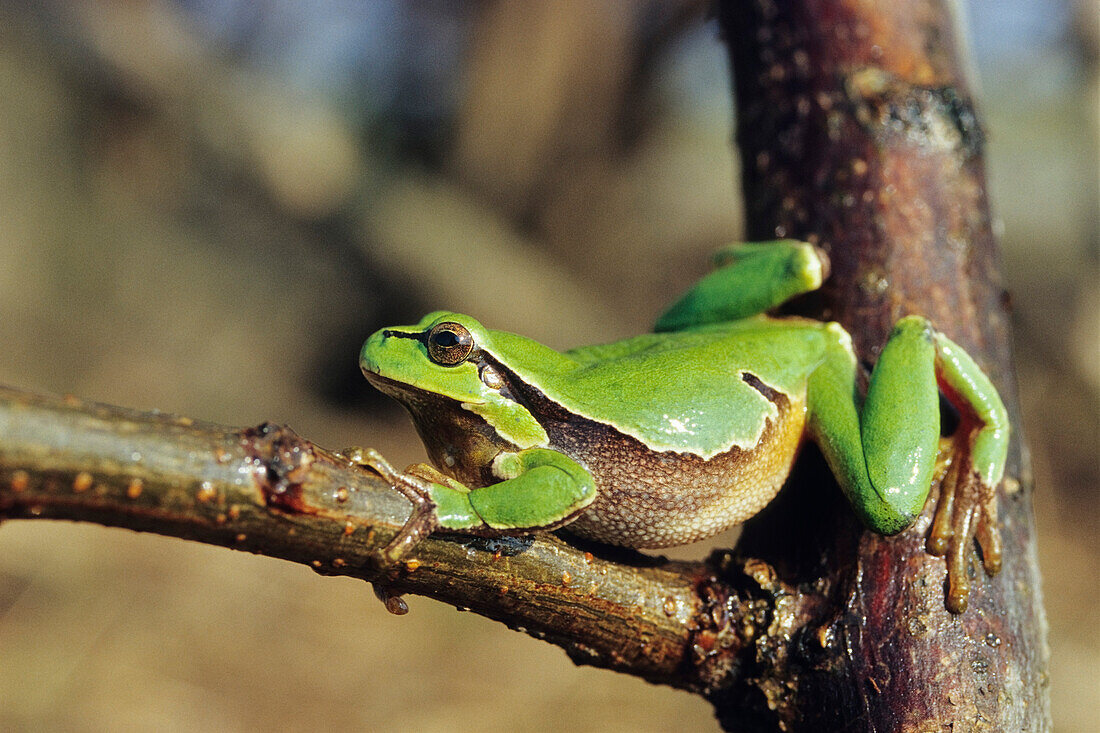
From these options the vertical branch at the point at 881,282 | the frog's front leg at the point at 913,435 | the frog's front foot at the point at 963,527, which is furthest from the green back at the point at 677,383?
the frog's front foot at the point at 963,527

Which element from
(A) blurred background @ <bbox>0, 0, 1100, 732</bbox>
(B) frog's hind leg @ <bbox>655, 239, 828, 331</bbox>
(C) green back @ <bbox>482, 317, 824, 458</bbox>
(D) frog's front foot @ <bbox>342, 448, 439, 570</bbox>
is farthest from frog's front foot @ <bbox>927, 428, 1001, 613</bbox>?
(A) blurred background @ <bbox>0, 0, 1100, 732</bbox>

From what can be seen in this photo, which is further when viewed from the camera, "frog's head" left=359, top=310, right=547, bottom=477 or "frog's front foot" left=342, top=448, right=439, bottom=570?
"frog's head" left=359, top=310, right=547, bottom=477

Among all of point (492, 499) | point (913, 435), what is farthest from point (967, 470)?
point (492, 499)

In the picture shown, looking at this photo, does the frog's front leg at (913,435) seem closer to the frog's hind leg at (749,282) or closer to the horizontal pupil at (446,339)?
the frog's hind leg at (749,282)

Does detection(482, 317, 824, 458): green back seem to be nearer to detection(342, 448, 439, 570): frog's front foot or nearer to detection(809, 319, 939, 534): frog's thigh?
detection(809, 319, 939, 534): frog's thigh

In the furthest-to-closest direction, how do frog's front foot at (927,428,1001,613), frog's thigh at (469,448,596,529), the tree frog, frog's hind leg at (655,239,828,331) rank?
frog's hind leg at (655,239,828,331), the tree frog, frog's front foot at (927,428,1001,613), frog's thigh at (469,448,596,529)

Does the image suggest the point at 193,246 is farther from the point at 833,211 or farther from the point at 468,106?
the point at 833,211
